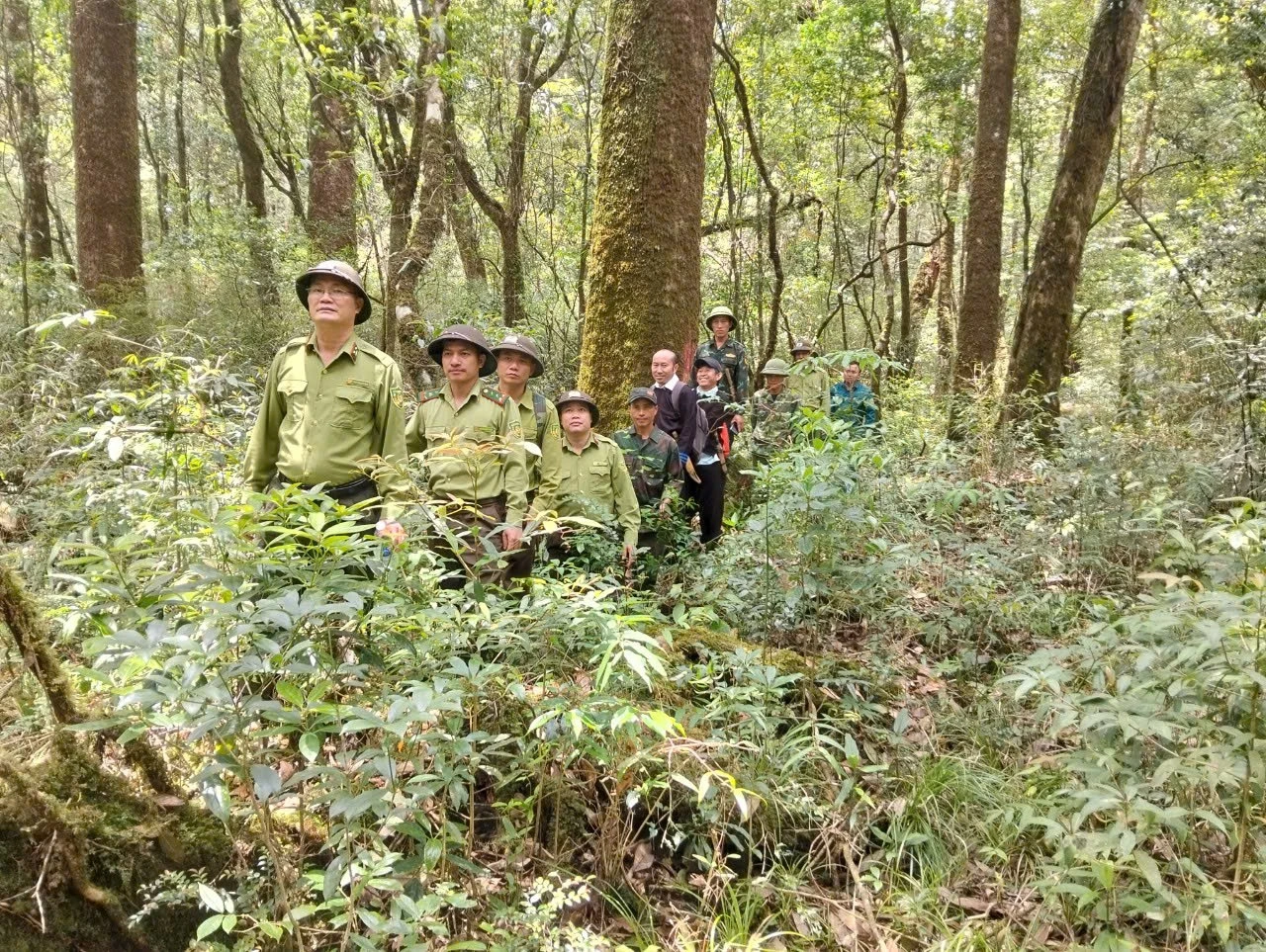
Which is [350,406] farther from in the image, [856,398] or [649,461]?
[856,398]

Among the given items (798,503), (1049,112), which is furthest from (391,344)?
(1049,112)

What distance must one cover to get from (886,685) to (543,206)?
11181mm

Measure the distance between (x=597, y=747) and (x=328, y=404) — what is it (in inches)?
86.7

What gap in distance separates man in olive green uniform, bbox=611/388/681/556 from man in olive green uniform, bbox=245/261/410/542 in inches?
83.5

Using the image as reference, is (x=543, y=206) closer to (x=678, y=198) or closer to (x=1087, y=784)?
(x=678, y=198)

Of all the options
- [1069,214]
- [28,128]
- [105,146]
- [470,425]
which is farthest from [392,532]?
[28,128]

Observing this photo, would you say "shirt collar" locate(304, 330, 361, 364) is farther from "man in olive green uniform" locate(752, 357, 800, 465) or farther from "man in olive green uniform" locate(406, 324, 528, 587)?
"man in olive green uniform" locate(752, 357, 800, 465)

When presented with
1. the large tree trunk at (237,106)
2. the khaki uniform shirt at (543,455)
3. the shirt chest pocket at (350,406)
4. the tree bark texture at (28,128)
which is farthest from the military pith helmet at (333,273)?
the tree bark texture at (28,128)

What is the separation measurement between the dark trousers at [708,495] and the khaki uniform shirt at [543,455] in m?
1.58

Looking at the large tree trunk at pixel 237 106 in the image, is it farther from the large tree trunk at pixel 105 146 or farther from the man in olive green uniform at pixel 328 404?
the man in olive green uniform at pixel 328 404

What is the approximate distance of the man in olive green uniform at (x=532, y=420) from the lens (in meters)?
4.88

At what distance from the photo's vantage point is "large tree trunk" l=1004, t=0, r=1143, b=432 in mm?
7523

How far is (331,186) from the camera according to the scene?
1227cm

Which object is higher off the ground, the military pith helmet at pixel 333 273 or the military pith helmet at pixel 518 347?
the military pith helmet at pixel 333 273
